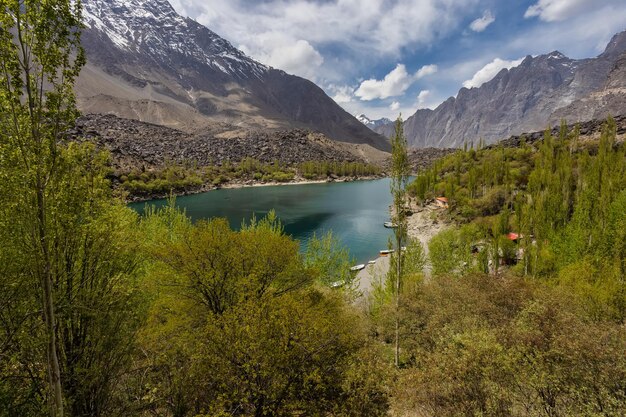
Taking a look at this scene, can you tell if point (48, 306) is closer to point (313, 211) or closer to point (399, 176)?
point (399, 176)

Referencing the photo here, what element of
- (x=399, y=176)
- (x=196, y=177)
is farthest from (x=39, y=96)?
(x=196, y=177)

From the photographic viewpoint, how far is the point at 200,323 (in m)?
16.6

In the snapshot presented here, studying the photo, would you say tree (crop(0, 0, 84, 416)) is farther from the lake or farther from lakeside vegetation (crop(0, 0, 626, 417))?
Answer: the lake

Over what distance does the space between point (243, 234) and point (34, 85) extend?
47.5 ft

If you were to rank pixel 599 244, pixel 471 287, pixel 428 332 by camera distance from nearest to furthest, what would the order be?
pixel 428 332
pixel 471 287
pixel 599 244

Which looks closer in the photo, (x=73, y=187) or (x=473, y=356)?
(x=73, y=187)

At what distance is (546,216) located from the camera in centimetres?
4184

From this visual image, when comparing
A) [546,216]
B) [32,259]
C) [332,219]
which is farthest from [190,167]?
[32,259]

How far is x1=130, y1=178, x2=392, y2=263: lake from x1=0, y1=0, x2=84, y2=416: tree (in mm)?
43704

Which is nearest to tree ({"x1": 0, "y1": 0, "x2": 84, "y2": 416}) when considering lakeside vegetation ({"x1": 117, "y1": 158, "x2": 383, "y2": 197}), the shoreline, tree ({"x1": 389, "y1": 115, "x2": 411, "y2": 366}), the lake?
tree ({"x1": 389, "y1": 115, "x2": 411, "y2": 366})

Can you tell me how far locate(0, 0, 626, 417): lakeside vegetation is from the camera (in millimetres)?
7062

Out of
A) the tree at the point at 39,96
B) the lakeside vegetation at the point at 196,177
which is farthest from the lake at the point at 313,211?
the tree at the point at 39,96

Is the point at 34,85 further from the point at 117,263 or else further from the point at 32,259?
the point at 117,263

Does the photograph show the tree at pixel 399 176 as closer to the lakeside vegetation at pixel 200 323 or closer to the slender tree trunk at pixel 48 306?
the lakeside vegetation at pixel 200 323
